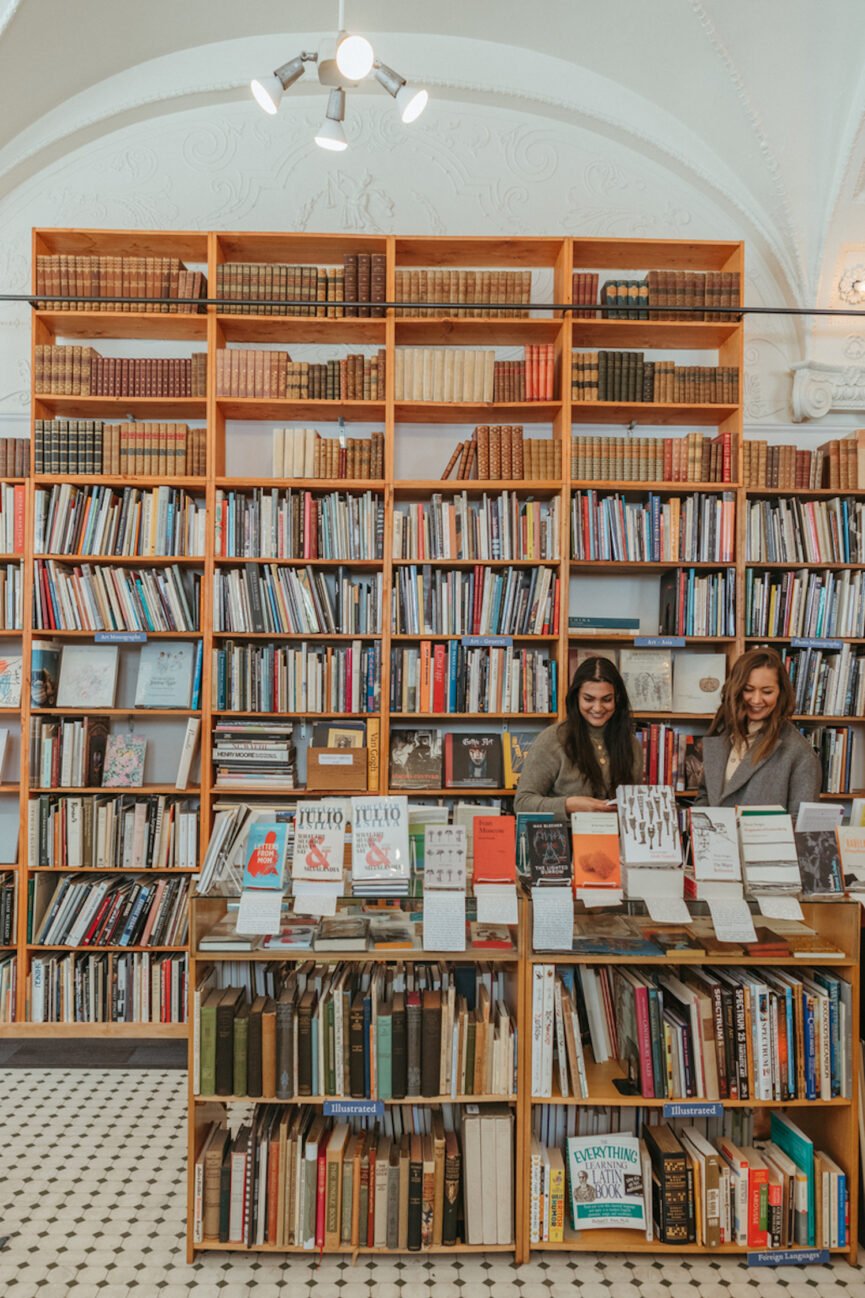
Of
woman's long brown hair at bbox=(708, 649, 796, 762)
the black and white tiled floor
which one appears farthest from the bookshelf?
the black and white tiled floor

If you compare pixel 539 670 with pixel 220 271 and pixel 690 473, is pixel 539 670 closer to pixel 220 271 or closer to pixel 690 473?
Answer: pixel 690 473

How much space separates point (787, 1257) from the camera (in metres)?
2.43

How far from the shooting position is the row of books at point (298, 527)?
13.9 ft

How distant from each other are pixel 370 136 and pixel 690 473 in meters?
2.46

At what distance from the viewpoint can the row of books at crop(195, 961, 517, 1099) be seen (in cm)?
241

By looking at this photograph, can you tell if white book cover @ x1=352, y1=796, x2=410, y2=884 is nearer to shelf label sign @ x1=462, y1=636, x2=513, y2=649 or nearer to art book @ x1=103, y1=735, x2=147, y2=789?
shelf label sign @ x1=462, y1=636, x2=513, y2=649

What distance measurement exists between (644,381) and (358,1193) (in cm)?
356

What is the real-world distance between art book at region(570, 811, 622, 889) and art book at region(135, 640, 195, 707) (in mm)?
2550

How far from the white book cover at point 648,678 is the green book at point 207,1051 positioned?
2.57 m

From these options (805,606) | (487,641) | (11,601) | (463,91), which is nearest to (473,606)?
(487,641)

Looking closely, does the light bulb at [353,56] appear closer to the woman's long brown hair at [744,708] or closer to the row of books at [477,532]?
the row of books at [477,532]

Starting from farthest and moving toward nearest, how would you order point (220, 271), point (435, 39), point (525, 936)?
point (435, 39)
point (220, 271)
point (525, 936)

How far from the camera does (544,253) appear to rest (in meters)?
4.38

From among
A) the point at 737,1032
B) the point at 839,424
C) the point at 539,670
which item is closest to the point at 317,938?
the point at 737,1032
